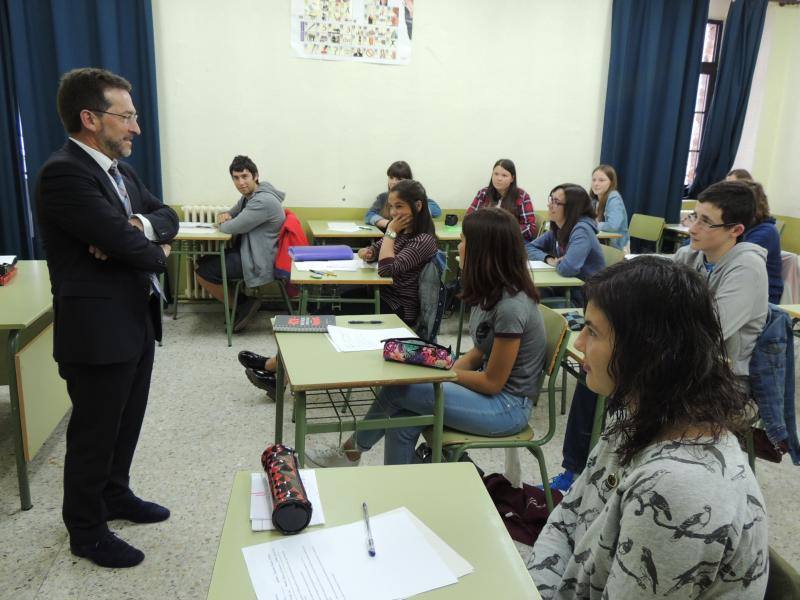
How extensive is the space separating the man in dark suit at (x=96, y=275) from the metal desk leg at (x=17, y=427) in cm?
40

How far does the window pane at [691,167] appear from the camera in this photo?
6.10 metres

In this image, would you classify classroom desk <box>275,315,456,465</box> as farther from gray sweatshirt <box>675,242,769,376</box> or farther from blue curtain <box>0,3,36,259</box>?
blue curtain <box>0,3,36,259</box>

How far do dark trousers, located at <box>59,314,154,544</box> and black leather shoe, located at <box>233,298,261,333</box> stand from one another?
2530mm

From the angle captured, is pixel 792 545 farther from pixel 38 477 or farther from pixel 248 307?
pixel 248 307

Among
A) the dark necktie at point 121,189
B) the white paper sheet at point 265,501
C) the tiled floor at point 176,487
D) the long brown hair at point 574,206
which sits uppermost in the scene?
the dark necktie at point 121,189

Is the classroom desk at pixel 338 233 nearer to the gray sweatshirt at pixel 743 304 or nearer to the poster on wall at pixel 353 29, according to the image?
the poster on wall at pixel 353 29

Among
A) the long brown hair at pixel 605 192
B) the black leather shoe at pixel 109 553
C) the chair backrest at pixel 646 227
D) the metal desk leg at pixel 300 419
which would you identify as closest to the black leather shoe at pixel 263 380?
the black leather shoe at pixel 109 553

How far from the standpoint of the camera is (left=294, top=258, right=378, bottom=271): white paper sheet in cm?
334

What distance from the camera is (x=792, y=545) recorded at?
2.16 metres

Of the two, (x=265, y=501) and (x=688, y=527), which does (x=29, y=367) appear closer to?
(x=265, y=501)

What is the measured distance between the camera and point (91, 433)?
177 centimetres

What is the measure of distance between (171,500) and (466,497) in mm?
1504

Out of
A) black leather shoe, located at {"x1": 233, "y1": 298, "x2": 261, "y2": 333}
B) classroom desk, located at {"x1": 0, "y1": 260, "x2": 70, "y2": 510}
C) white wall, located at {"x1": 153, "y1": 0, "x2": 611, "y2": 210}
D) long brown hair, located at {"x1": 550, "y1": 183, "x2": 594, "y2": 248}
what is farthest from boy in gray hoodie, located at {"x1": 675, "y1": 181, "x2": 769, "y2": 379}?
white wall, located at {"x1": 153, "y1": 0, "x2": 611, "y2": 210}

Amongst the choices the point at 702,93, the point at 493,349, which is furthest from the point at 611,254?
the point at 702,93
